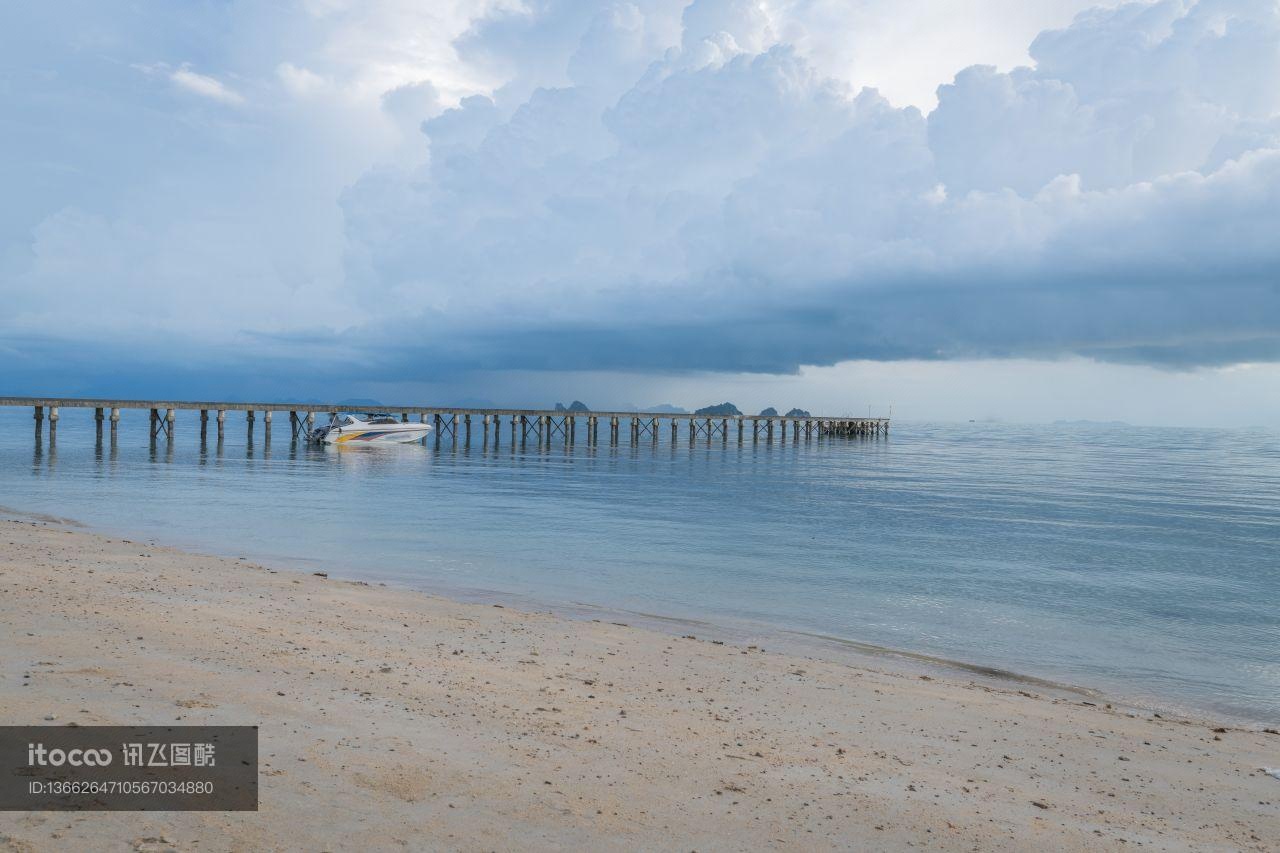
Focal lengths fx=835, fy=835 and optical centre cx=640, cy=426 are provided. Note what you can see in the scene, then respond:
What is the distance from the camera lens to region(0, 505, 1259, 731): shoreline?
10.5m

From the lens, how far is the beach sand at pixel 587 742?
544 cm

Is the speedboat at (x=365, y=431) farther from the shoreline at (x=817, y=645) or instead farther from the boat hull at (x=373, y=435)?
the shoreline at (x=817, y=645)

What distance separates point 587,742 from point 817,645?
21.8 ft

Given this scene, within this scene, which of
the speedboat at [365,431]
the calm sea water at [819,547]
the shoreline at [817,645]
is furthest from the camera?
the speedboat at [365,431]

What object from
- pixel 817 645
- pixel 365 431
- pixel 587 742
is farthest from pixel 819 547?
pixel 365 431

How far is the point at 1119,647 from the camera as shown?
1377 cm

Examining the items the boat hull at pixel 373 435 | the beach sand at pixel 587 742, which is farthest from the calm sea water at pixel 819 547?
the boat hull at pixel 373 435

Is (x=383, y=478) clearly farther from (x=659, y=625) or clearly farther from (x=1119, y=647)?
(x=1119, y=647)

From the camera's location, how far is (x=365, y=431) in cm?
7075

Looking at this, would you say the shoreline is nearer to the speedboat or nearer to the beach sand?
the beach sand

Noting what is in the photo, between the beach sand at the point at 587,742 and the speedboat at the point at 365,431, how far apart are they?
60.8m

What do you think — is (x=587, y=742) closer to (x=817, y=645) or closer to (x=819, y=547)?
(x=817, y=645)

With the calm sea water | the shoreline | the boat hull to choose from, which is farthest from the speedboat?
the shoreline

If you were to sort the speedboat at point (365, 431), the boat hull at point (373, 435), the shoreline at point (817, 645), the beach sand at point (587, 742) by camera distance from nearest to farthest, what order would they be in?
the beach sand at point (587, 742) → the shoreline at point (817, 645) → the boat hull at point (373, 435) → the speedboat at point (365, 431)
